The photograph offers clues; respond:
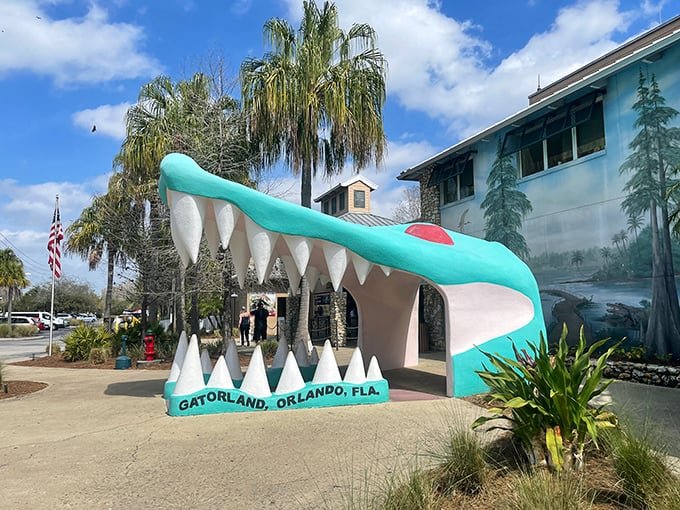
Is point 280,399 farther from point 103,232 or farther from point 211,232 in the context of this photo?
point 103,232

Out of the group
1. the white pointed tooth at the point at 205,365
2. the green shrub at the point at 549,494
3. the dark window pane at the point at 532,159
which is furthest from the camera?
the dark window pane at the point at 532,159

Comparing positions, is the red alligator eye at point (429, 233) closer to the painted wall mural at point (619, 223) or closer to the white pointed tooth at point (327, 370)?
the white pointed tooth at point (327, 370)

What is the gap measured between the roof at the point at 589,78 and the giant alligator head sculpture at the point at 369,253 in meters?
4.49

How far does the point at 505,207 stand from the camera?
12750 mm

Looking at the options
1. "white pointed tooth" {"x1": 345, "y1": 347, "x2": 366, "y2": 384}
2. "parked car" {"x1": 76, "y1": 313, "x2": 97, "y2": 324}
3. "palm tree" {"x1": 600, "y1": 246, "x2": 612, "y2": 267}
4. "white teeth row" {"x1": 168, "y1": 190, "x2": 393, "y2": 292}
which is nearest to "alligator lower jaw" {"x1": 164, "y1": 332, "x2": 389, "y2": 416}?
"white pointed tooth" {"x1": 345, "y1": 347, "x2": 366, "y2": 384}

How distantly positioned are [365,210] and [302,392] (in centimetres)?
1822

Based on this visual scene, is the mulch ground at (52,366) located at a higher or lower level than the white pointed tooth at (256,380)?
lower

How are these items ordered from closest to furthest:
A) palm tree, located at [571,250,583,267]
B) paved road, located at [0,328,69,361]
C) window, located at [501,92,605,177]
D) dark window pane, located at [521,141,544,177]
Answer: window, located at [501,92,605,177] → palm tree, located at [571,250,583,267] → dark window pane, located at [521,141,544,177] → paved road, located at [0,328,69,361]

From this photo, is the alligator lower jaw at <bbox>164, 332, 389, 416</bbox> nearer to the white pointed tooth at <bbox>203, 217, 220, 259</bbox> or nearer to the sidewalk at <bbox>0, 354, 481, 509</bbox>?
the sidewalk at <bbox>0, 354, 481, 509</bbox>

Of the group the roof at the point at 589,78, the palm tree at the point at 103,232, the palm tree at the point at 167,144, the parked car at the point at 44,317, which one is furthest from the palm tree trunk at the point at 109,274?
the parked car at the point at 44,317

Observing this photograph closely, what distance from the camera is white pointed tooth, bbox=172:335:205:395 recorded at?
5.86 m

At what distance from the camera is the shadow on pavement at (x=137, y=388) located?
7611mm

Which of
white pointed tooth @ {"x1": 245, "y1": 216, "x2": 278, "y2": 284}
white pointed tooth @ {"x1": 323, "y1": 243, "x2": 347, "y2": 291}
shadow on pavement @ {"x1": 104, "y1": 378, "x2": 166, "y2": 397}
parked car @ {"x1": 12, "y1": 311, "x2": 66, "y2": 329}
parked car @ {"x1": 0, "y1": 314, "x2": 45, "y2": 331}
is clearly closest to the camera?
white pointed tooth @ {"x1": 245, "y1": 216, "x2": 278, "y2": 284}

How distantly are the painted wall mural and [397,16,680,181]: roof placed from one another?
1.01 ft
